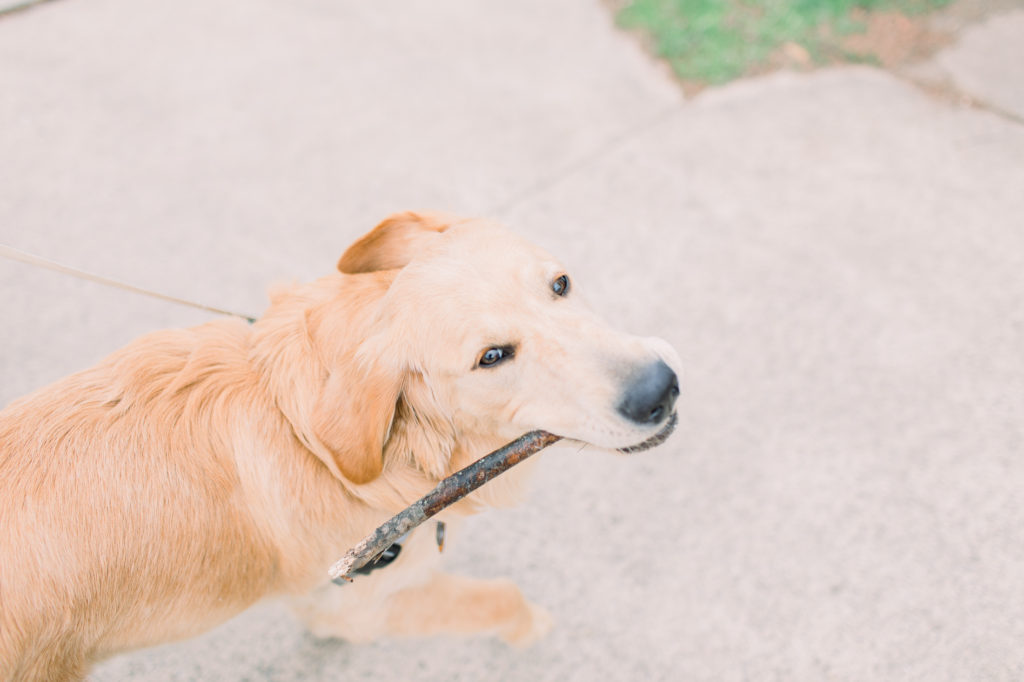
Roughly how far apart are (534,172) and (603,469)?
6.14ft

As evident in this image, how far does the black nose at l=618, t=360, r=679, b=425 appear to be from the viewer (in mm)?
1717

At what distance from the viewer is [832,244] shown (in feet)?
11.4

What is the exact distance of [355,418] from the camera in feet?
5.88

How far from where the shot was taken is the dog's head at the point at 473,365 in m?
1.76

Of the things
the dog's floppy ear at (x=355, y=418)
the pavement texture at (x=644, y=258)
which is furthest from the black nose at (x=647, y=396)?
the pavement texture at (x=644, y=258)

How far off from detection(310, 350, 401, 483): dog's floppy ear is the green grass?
3359 mm

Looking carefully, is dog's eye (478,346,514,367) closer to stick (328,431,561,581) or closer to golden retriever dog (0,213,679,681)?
golden retriever dog (0,213,679,681)

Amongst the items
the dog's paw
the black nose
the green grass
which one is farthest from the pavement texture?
the black nose

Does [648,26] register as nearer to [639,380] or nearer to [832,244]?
[832,244]

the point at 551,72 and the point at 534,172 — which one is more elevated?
the point at 551,72

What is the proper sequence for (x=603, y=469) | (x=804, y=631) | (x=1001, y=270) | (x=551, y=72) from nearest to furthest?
(x=804, y=631)
(x=603, y=469)
(x=1001, y=270)
(x=551, y=72)

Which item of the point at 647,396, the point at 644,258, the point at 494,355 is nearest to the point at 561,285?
the point at 494,355

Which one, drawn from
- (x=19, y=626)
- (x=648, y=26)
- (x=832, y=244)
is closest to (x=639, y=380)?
(x=19, y=626)

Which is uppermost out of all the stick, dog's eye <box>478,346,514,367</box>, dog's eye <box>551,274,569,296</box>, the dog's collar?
dog's eye <box>551,274,569,296</box>
